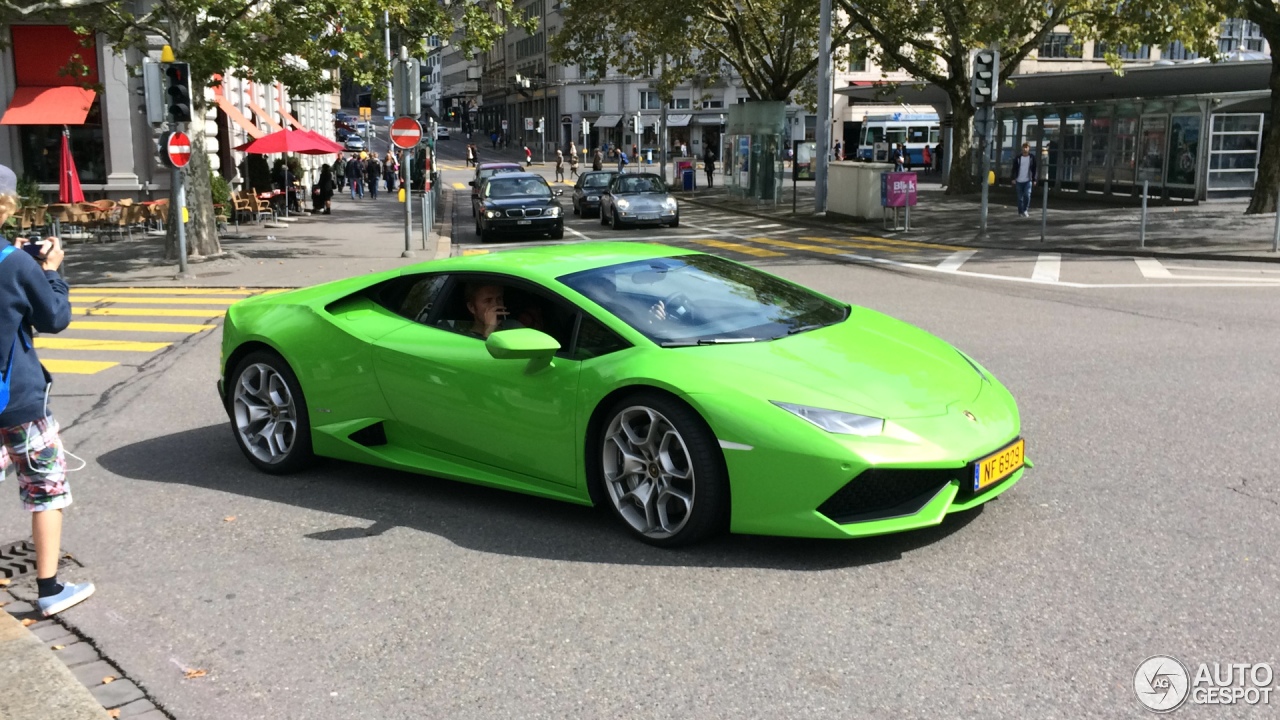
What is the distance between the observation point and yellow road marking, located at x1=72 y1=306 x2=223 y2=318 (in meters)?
14.2

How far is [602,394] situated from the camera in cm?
526

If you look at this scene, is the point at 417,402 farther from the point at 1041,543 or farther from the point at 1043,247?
the point at 1043,247

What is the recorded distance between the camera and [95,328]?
13.2m

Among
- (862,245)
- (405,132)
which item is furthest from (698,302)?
(862,245)

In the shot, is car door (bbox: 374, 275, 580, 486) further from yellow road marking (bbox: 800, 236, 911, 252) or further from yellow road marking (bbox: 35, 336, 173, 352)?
yellow road marking (bbox: 800, 236, 911, 252)

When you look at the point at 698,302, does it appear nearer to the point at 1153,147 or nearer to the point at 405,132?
the point at 405,132

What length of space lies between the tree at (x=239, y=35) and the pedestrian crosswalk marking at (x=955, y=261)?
1052 cm

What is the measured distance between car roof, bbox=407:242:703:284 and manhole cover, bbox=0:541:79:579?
221 cm

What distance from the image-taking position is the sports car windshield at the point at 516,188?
2792cm

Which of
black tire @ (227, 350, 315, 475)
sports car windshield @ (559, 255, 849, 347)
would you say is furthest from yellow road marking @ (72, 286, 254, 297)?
sports car windshield @ (559, 255, 849, 347)

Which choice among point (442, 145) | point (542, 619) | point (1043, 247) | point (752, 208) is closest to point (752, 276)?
point (542, 619)

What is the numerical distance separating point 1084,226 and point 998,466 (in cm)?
2227

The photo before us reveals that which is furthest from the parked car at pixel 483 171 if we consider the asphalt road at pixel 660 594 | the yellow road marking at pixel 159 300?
the asphalt road at pixel 660 594

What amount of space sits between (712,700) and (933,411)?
1.87m
